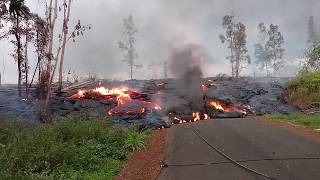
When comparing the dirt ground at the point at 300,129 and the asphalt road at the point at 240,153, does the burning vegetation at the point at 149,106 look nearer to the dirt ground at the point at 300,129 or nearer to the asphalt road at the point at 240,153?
the dirt ground at the point at 300,129

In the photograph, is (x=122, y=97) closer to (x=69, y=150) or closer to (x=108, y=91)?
(x=108, y=91)

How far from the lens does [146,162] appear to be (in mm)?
11445

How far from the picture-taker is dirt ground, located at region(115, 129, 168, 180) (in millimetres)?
10367

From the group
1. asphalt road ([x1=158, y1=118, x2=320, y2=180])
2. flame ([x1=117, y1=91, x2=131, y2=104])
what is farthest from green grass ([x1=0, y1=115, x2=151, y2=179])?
flame ([x1=117, y1=91, x2=131, y2=104])

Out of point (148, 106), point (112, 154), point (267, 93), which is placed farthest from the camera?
point (267, 93)

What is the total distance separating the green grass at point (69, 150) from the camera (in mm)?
10005

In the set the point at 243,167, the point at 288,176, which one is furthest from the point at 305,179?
the point at 243,167

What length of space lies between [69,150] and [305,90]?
15.9 m

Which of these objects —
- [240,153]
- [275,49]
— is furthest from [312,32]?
[240,153]

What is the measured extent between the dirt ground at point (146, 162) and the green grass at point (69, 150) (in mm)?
233

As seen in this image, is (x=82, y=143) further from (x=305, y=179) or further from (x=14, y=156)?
(x=305, y=179)

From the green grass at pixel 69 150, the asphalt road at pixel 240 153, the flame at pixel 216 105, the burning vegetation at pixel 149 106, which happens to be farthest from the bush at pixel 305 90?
the green grass at pixel 69 150

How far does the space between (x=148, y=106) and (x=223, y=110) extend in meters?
4.50

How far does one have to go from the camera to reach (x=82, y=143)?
1231cm
